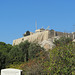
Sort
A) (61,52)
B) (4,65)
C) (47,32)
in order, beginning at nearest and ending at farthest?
(61,52)
(4,65)
(47,32)

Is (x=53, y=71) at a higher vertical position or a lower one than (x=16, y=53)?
lower

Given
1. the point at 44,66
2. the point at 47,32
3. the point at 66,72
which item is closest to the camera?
the point at 66,72

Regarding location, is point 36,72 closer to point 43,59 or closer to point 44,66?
point 44,66

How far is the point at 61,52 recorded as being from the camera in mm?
12461

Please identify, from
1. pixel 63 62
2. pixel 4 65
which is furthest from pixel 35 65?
pixel 4 65

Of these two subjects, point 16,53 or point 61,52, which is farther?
point 16,53

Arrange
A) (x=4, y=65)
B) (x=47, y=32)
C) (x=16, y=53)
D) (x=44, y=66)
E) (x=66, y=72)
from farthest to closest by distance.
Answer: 1. (x=47, y=32)
2. (x=16, y=53)
3. (x=4, y=65)
4. (x=44, y=66)
5. (x=66, y=72)

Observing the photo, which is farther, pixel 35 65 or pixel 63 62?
pixel 35 65

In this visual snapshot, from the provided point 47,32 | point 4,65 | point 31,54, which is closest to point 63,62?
point 4,65

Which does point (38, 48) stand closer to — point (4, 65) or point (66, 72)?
point (4, 65)

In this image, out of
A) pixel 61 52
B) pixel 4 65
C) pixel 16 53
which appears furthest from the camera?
pixel 16 53

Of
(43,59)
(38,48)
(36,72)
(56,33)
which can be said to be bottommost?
(36,72)

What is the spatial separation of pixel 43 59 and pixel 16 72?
12.2ft

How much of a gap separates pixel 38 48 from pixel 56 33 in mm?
24858
